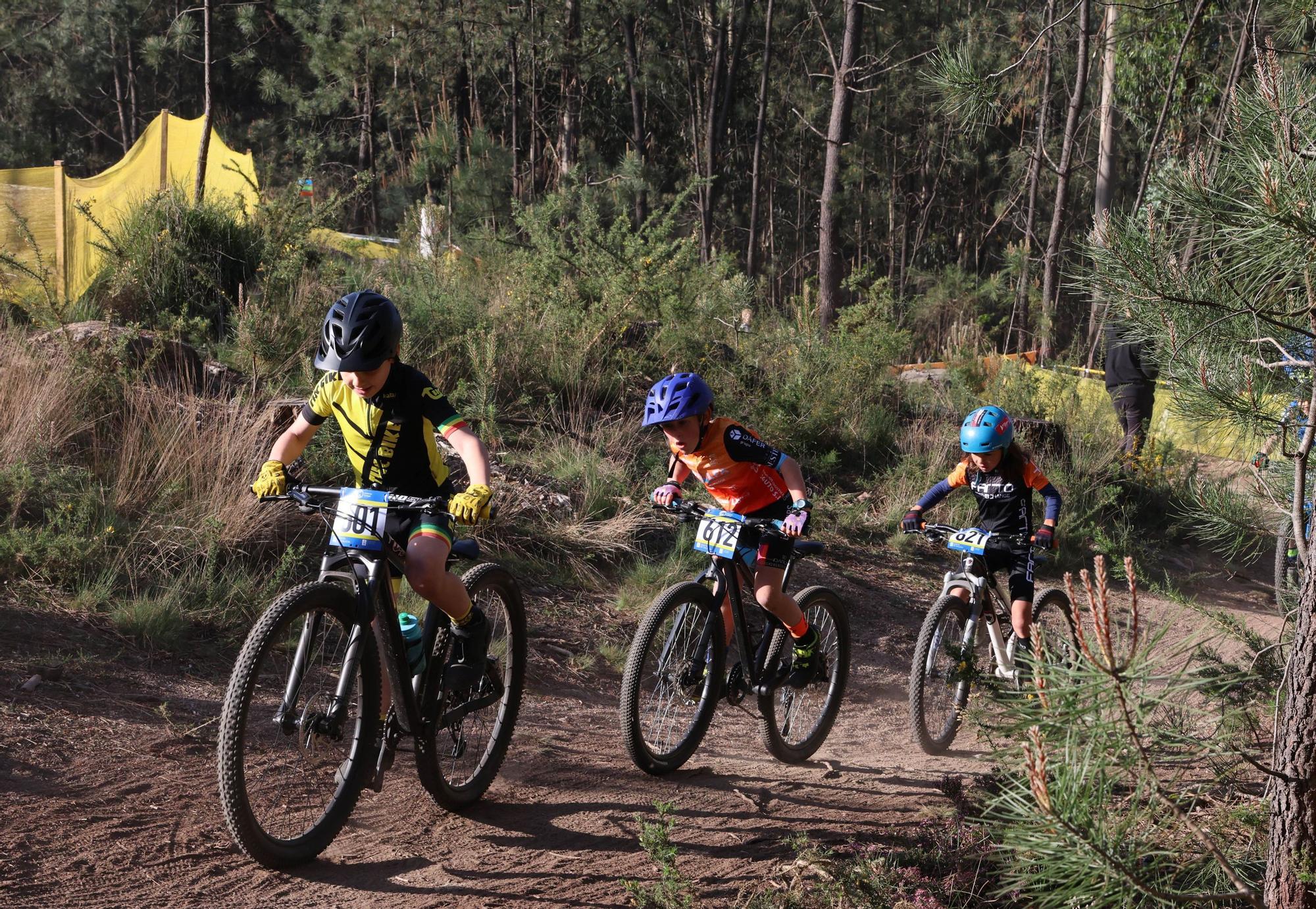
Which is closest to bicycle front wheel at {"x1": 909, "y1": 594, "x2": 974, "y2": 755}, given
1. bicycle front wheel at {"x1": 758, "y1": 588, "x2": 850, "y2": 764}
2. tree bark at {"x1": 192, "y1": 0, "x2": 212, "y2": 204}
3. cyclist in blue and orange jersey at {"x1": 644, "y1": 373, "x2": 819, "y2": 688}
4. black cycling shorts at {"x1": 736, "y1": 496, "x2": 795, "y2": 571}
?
bicycle front wheel at {"x1": 758, "y1": 588, "x2": 850, "y2": 764}

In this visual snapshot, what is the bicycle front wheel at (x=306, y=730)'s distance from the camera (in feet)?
11.8

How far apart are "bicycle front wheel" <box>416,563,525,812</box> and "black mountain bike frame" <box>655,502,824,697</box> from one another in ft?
2.43

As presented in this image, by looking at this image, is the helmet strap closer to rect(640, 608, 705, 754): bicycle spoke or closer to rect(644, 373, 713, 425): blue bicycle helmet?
rect(644, 373, 713, 425): blue bicycle helmet

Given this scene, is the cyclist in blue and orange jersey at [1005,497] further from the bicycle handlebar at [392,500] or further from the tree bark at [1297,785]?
the tree bark at [1297,785]

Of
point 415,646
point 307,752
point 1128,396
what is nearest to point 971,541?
point 415,646

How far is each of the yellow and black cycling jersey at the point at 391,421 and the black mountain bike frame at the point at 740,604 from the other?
1.46 meters

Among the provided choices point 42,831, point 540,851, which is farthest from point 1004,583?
point 42,831

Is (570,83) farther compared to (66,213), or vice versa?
(570,83)

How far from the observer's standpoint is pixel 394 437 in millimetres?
4348

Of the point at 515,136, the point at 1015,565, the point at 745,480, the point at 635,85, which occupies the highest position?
the point at 635,85

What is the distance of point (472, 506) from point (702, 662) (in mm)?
1951

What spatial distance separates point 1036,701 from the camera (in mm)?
2418

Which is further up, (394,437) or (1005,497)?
(394,437)

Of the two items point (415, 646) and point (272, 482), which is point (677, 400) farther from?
point (272, 482)
